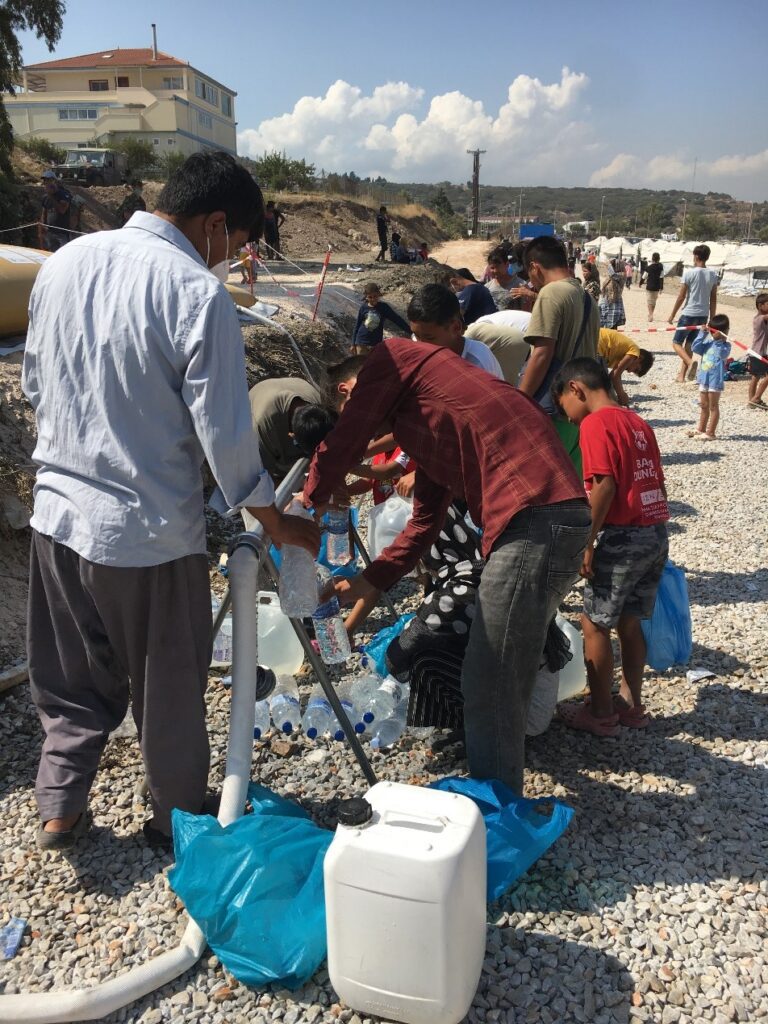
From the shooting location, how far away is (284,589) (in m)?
2.73

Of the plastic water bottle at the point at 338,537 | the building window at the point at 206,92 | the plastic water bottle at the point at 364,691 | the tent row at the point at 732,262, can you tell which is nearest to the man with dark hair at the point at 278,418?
the plastic water bottle at the point at 338,537

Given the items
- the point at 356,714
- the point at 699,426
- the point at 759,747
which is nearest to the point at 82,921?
the point at 356,714

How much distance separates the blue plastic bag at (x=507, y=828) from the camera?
237cm

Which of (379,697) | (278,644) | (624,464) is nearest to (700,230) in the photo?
(624,464)

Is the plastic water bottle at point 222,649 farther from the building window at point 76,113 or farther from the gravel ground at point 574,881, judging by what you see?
the building window at point 76,113

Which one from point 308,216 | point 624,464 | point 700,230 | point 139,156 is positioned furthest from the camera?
point 700,230

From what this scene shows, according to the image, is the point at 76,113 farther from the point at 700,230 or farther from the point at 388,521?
the point at 388,521

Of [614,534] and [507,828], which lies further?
[614,534]

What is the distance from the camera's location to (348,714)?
361 cm

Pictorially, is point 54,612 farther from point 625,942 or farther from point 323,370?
point 323,370

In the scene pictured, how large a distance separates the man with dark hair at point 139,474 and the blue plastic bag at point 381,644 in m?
1.43

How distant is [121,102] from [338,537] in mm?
62888

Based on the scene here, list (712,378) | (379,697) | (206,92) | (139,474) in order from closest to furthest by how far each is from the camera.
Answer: (139,474) < (379,697) < (712,378) < (206,92)

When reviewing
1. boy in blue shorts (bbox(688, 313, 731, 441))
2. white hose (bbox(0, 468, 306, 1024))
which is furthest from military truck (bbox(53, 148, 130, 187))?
white hose (bbox(0, 468, 306, 1024))
